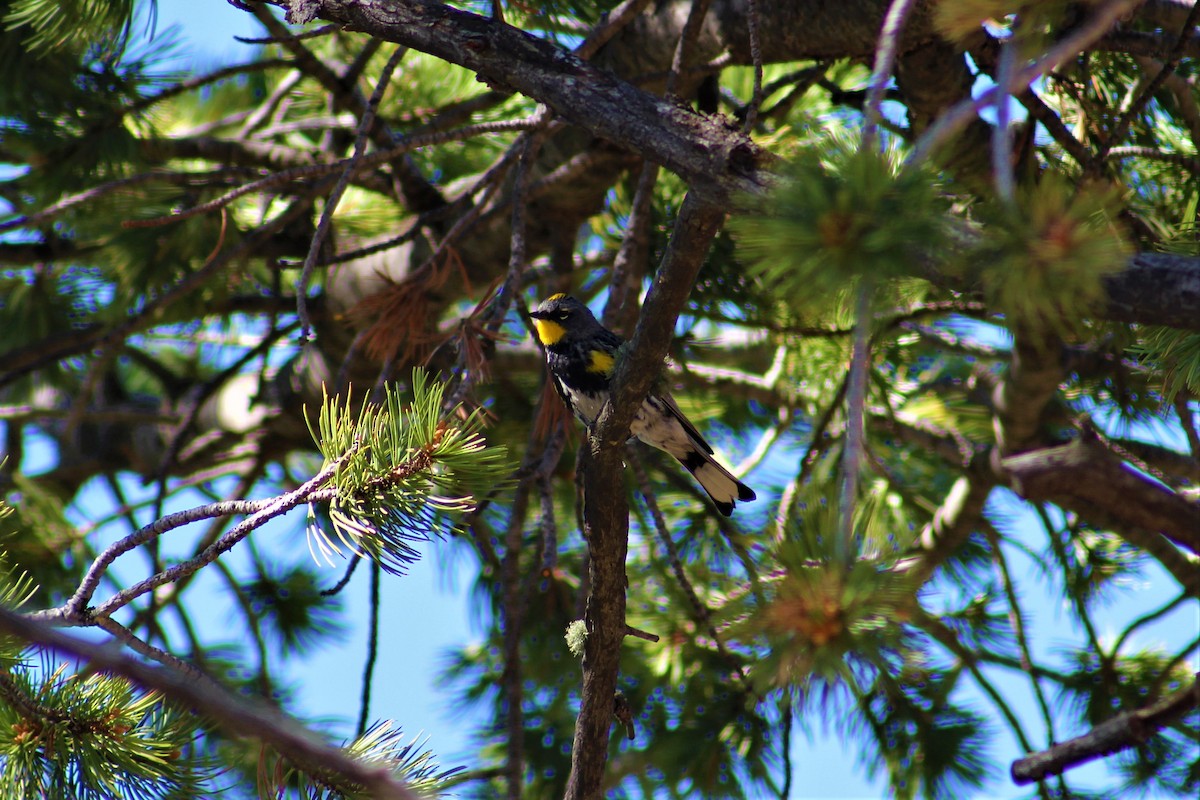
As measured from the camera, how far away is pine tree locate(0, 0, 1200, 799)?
120cm

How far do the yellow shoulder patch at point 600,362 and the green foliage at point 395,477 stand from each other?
1.46 m

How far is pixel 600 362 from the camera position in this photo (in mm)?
3057

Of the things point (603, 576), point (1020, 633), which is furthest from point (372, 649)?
point (1020, 633)

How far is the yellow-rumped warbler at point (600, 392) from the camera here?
3039 millimetres

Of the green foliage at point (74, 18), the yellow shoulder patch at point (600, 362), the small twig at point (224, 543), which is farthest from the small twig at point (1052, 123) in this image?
the green foliage at point (74, 18)

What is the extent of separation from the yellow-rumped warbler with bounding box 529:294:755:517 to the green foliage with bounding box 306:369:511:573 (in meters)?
1.27

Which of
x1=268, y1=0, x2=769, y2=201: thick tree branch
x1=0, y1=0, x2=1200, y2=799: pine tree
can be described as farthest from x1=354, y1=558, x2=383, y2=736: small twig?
x1=268, y1=0, x2=769, y2=201: thick tree branch

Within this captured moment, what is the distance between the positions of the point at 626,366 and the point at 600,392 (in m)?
1.33

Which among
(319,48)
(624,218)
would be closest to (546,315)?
(624,218)

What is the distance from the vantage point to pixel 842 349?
11.5ft

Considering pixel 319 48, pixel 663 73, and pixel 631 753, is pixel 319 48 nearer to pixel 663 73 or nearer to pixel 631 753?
pixel 663 73

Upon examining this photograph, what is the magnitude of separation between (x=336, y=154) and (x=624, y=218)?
1.11m

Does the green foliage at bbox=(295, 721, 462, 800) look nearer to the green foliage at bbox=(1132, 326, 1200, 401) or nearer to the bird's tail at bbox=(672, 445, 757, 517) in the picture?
the green foliage at bbox=(1132, 326, 1200, 401)

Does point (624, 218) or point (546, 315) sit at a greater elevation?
point (624, 218)
